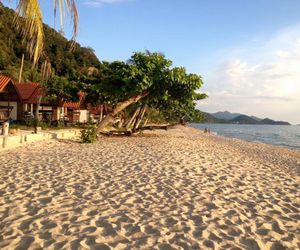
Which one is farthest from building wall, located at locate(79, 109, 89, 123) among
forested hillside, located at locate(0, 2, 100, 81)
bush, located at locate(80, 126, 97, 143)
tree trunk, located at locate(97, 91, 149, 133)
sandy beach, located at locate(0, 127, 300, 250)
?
sandy beach, located at locate(0, 127, 300, 250)

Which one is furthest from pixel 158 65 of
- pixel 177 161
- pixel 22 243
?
pixel 22 243

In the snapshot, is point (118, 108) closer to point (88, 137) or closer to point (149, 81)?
point (149, 81)

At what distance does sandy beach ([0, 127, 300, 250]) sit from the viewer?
15.9ft

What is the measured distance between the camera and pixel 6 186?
758 centimetres

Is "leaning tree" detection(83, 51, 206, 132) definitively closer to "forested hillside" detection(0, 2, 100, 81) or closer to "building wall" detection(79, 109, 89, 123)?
"building wall" detection(79, 109, 89, 123)

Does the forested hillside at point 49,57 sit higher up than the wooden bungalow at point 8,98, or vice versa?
the forested hillside at point 49,57

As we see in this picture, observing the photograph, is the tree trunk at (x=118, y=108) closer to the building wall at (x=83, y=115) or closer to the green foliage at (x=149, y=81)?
the green foliage at (x=149, y=81)

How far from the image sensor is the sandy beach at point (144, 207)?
484 cm

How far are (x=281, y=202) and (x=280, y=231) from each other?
74.1 inches

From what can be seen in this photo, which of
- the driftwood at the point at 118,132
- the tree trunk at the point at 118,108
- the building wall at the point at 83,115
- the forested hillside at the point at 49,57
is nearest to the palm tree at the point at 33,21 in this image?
the tree trunk at the point at 118,108

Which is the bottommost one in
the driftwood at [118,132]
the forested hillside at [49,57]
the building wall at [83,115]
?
the driftwood at [118,132]

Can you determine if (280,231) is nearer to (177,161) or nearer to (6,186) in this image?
(6,186)

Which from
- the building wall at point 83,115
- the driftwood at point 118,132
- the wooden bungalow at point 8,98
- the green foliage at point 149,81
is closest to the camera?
the green foliage at point 149,81

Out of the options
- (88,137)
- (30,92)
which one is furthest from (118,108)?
(30,92)
